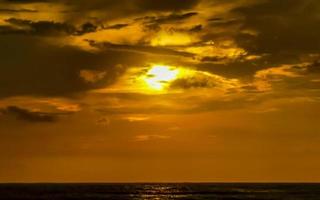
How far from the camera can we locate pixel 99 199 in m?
109

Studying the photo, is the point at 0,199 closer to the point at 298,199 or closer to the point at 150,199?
the point at 150,199

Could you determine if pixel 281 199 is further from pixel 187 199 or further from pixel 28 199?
pixel 28 199

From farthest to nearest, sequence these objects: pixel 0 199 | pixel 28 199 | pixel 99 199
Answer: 1. pixel 99 199
2. pixel 28 199
3. pixel 0 199

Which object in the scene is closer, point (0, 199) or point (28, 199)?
point (0, 199)

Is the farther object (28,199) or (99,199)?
(99,199)

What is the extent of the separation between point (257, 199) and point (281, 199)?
4153mm

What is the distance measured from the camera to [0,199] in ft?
313

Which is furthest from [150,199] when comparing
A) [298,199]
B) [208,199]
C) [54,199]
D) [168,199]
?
[298,199]

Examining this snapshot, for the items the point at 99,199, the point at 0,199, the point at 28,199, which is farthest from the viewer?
the point at 99,199

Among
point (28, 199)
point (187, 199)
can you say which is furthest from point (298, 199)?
point (28, 199)

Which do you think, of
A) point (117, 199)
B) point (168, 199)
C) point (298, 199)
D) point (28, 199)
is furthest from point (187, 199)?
point (28, 199)

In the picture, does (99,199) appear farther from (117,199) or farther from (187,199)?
(187,199)

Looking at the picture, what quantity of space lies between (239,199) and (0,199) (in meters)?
39.9

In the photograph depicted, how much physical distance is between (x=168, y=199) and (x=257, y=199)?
17.4 metres
